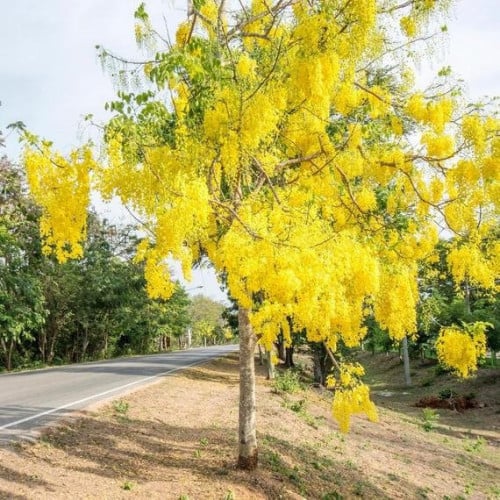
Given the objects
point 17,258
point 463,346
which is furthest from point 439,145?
point 17,258

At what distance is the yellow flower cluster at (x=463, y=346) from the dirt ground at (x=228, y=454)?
3235 millimetres

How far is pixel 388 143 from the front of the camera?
23.4 ft

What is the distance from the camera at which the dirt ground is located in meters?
6.79

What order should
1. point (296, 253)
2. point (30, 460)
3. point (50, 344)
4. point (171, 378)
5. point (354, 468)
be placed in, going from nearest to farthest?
point (296, 253) → point (30, 460) → point (354, 468) → point (171, 378) → point (50, 344)

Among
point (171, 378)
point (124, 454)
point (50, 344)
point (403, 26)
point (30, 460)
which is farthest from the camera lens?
point (50, 344)

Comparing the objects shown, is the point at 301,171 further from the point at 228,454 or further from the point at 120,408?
the point at 120,408

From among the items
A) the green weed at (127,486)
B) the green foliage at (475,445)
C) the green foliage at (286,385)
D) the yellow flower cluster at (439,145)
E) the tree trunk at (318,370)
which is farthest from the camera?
the tree trunk at (318,370)

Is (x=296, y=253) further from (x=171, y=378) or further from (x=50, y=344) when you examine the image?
(x=50, y=344)

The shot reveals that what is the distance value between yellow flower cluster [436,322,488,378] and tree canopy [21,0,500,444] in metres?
0.02

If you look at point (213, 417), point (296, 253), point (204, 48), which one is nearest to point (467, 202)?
point (296, 253)

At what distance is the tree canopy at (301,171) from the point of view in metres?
4.98

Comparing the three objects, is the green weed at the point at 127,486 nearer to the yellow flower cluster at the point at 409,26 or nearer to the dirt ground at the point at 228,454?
the dirt ground at the point at 228,454

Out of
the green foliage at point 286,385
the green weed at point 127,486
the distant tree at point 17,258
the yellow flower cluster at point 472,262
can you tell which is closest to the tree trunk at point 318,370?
the green foliage at point 286,385

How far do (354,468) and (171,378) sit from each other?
8349 mm
